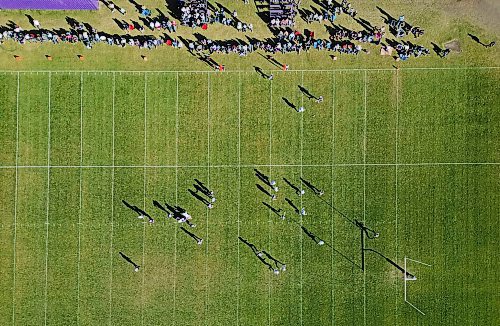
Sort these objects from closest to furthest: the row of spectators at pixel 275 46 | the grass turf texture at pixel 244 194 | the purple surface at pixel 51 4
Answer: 1. the purple surface at pixel 51 4
2. the grass turf texture at pixel 244 194
3. the row of spectators at pixel 275 46

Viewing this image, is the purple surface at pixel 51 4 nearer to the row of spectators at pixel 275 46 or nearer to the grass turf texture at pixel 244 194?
the grass turf texture at pixel 244 194

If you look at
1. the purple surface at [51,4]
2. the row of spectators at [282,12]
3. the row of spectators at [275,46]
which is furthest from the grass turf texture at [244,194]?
the purple surface at [51,4]

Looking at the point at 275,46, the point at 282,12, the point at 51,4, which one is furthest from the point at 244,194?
the point at 51,4

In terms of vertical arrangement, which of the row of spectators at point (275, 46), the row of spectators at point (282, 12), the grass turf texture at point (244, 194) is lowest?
the grass turf texture at point (244, 194)

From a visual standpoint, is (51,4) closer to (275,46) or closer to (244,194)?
(275,46)

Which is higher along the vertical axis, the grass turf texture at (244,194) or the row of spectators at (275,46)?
the row of spectators at (275,46)

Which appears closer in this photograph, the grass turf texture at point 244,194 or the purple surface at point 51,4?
the purple surface at point 51,4
